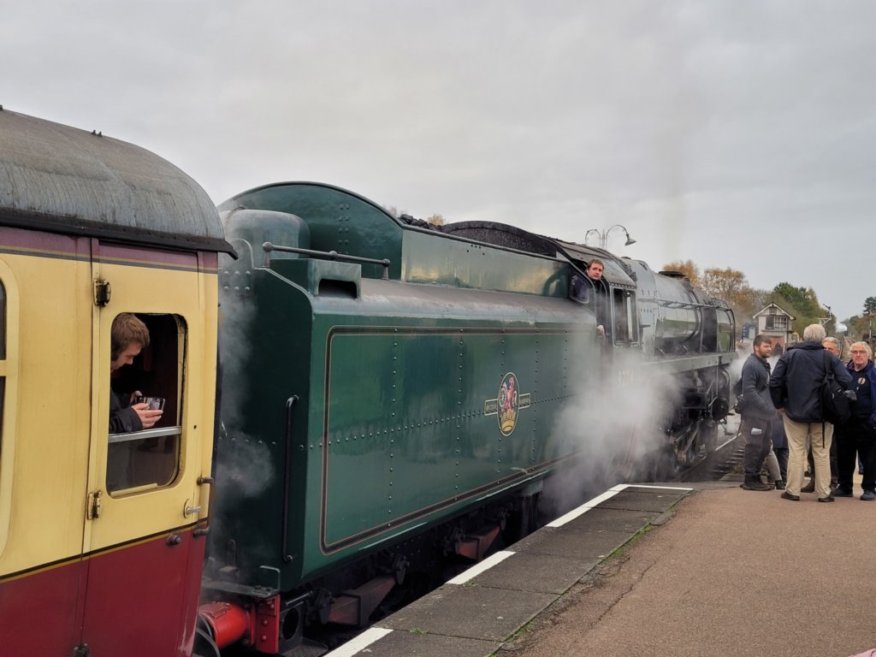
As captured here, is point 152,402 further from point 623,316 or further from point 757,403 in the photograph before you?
point 757,403

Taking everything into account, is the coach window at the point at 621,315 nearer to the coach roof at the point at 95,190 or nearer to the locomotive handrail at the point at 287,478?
the locomotive handrail at the point at 287,478

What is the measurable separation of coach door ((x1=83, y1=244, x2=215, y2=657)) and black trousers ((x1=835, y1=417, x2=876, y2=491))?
22.0 feet

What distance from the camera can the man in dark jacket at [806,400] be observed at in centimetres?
755

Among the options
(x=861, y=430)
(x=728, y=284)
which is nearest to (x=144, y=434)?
(x=861, y=430)

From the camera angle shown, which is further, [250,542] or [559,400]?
[559,400]

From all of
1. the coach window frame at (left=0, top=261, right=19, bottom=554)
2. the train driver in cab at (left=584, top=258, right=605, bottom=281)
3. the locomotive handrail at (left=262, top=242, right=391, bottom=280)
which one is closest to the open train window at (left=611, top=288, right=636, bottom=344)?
the train driver in cab at (left=584, top=258, right=605, bottom=281)

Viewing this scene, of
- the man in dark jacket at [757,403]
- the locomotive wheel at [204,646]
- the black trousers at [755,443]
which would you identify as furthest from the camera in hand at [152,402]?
the man in dark jacket at [757,403]

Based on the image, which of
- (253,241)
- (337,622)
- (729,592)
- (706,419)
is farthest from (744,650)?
(706,419)

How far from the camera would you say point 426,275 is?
5590 mm

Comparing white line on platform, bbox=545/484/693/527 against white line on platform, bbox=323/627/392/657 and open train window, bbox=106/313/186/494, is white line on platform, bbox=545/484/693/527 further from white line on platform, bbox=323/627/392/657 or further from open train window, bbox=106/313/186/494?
open train window, bbox=106/313/186/494

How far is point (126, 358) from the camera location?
303 centimetres

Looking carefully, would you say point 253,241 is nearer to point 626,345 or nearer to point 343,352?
point 343,352

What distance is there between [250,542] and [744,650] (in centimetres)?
247

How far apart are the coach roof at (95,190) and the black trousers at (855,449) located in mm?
6727
